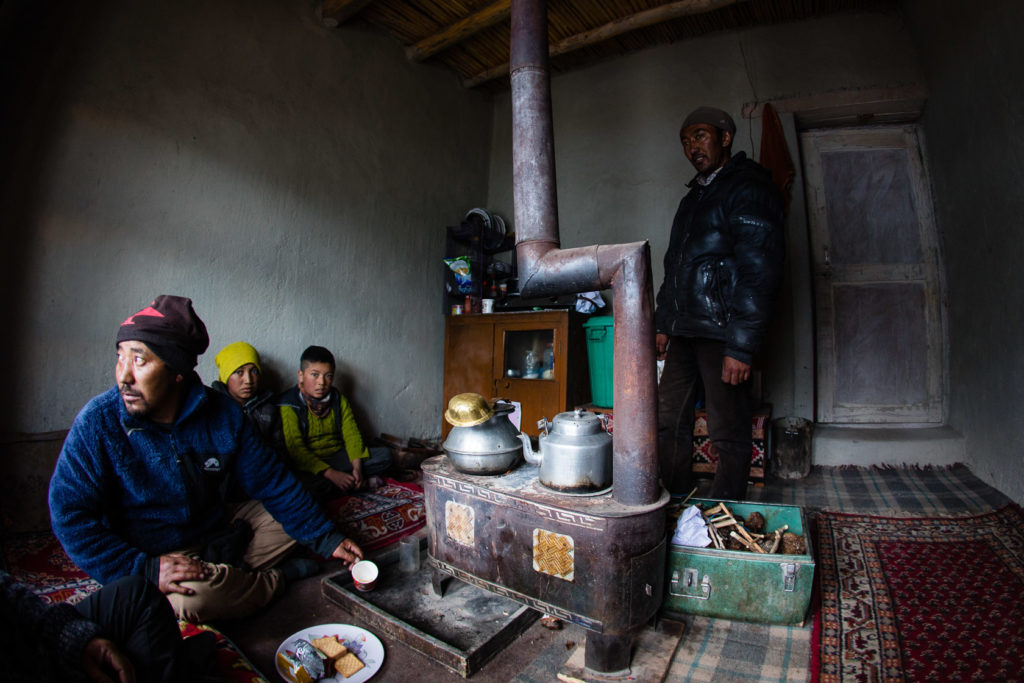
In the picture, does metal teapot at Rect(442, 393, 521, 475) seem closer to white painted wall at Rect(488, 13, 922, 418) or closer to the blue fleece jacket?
the blue fleece jacket

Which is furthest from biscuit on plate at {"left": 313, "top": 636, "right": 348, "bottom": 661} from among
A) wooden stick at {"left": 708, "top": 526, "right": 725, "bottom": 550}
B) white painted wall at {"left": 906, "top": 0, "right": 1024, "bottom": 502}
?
white painted wall at {"left": 906, "top": 0, "right": 1024, "bottom": 502}

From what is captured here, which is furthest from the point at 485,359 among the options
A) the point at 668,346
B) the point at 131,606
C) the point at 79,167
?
the point at 131,606

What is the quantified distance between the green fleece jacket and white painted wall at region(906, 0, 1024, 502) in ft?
11.8

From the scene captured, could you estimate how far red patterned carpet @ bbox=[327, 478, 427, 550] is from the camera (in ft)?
7.97

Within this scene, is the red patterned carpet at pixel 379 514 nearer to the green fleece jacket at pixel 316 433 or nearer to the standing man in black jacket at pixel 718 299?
the green fleece jacket at pixel 316 433

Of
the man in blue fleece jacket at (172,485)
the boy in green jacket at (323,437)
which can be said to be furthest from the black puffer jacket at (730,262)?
the boy in green jacket at (323,437)

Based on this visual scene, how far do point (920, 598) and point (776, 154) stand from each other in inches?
117

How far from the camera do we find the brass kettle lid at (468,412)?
1663mm

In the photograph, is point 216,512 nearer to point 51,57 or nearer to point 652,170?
point 51,57

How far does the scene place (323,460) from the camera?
3098mm

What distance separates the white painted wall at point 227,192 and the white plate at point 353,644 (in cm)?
179

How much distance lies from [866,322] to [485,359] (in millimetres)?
2895

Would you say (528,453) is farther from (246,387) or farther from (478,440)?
(246,387)

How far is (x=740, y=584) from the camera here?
1604 millimetres
